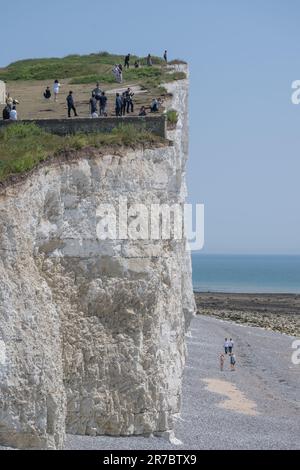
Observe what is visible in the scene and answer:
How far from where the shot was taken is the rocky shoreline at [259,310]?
83.1 meters

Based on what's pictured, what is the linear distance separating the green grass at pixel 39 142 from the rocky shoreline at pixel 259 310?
49649mm

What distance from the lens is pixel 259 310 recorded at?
100 m

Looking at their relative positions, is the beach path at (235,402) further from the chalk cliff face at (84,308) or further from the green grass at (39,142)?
the green grass at (39,142)

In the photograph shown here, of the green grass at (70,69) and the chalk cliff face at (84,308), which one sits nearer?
the chalk cliff face at (84,308)

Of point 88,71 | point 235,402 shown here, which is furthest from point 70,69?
point 235,402

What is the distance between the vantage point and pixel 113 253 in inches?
1000

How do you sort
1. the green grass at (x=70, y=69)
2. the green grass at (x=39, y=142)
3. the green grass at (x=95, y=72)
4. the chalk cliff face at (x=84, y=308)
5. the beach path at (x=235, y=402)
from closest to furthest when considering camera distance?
1. the chalk cliff face at (x=84, y=308)
2. the green grass at (x=39, y=142)
3. the beach path at (x=235, y=402)
4. the green grass at (x=95, y=72)
5. the green grass at (x=70, y=69)

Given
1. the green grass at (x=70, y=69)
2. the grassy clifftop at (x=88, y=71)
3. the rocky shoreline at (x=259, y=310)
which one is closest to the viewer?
the grassy clifftop at (x=88, y=71)

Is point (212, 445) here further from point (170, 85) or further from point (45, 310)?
point (170, 85)

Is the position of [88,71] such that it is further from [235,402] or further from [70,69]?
[235,402]

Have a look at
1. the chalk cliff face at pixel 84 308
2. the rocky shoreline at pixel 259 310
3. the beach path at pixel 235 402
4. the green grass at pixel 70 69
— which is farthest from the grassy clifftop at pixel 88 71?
the rocky shoreline at pixel 259 310

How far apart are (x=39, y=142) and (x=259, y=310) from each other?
3007 inches

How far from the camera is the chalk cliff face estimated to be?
72.4 feet
